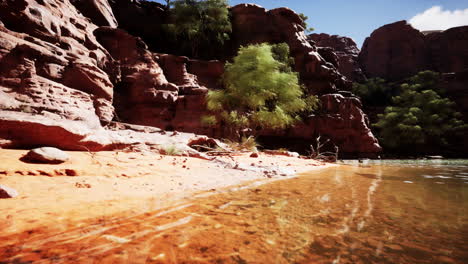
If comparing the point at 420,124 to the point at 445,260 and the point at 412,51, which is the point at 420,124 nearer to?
the point at 412,51

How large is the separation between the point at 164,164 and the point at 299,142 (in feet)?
60.0

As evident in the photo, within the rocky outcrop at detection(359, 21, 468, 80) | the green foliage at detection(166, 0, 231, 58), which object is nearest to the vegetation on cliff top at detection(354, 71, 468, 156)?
the rocky outcrop at detection(359, 21, 468, 80)

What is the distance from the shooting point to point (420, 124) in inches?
1042

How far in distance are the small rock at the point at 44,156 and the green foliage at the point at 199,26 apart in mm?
22086

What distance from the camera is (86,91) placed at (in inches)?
335

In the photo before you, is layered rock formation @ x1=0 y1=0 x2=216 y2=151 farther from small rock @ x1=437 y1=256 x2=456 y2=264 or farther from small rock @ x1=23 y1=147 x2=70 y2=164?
small rock @ x1=437 y1=256 x2=456 y2=264

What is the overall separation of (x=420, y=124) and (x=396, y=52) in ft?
65.9

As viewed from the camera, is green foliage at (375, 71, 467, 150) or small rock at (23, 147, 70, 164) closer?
small rock at (23, 147, 70, 164)

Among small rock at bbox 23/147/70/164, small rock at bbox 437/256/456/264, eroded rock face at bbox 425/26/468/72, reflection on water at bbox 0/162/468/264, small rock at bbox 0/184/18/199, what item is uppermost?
eroded rock face at bbox 425/26/468/72

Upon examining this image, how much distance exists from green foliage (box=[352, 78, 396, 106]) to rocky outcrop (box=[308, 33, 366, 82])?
5.52 m

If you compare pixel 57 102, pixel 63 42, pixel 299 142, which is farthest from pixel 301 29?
pixel 57 102

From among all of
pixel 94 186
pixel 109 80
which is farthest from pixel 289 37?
pixel 94 186

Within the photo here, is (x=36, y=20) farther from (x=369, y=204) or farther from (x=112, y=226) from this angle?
(x=369, y=204)

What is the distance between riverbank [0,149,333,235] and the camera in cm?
166
